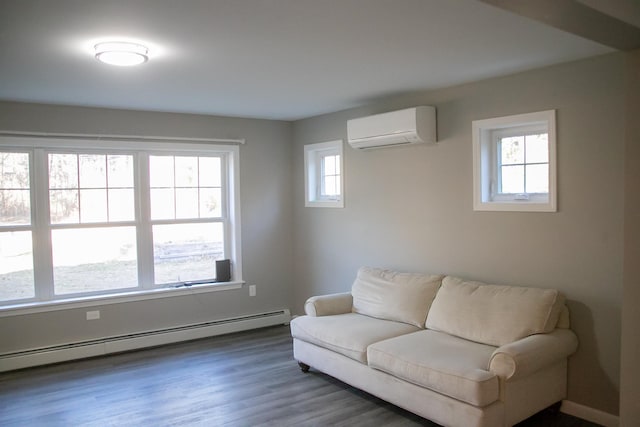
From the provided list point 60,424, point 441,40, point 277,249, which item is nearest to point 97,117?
point 277,249

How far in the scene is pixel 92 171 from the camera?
506 cm

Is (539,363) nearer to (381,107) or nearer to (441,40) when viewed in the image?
(441,40)

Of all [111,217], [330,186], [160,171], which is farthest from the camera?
[330,186]

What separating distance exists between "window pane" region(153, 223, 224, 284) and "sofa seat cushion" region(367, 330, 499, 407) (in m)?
2.69

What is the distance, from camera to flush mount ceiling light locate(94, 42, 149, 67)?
9.37 ft

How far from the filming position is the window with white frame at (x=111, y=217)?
4.71 metres

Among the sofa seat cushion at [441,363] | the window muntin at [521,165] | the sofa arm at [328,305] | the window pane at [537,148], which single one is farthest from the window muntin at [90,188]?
the window pane at [537,148]

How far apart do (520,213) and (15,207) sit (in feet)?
14.1

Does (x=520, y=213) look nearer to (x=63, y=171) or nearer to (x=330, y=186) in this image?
(x=330, y=186)

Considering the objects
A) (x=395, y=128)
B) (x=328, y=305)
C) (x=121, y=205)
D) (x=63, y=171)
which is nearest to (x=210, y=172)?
(x=121, y=205)

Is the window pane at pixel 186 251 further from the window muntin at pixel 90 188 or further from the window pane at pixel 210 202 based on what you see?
the window muntin at pixel 90 188

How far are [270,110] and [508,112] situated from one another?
2.42 metres

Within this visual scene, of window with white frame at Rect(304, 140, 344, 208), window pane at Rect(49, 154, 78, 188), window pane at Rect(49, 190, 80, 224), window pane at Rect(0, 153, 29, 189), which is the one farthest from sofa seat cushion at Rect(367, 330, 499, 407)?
window pane at Rect(0, 153, 29, 189)

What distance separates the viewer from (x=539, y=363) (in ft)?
10.1
